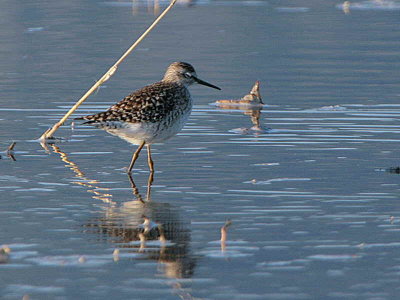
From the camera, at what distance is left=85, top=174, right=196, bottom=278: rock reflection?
24.8ft

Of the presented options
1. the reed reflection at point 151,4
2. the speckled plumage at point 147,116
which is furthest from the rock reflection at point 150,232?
the reed reflection at point 151,4

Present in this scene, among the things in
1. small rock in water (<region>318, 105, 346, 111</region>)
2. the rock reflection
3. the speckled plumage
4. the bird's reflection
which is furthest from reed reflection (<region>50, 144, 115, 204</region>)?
small rock in water (<region>318, 105, 346, 111</region>)

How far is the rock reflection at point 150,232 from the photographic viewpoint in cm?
756

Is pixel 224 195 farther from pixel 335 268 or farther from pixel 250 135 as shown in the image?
pixel 250 135

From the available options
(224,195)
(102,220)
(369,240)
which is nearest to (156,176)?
(224,195)

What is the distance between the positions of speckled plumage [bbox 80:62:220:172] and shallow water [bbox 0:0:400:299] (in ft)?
1.27

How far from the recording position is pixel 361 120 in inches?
559

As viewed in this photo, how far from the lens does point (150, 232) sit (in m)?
8.44

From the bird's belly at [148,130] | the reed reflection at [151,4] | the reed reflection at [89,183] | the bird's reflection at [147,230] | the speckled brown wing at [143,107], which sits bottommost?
the reed reflection at [151,4]

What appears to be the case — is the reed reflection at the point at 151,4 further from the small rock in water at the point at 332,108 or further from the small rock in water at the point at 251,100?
the small rock in water at the point at 332,108

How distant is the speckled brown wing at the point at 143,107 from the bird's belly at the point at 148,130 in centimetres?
6

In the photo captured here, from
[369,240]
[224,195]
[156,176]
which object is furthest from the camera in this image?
[156,176]

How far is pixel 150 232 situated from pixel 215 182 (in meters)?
2.09

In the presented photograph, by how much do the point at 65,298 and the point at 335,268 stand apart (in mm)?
1965
